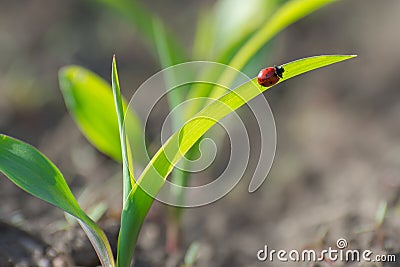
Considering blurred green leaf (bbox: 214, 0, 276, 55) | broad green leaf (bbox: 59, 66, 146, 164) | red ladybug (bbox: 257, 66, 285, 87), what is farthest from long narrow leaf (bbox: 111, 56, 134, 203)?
blurred green leaf (bbox: 214, 0, 276, 55)

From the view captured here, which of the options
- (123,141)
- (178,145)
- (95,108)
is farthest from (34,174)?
(95,108)

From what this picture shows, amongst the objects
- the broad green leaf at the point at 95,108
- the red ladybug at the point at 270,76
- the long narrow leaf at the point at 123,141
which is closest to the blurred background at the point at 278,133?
the broad green leaf at the point at 95,108

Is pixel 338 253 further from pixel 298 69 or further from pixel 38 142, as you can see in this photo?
pixel 38 142

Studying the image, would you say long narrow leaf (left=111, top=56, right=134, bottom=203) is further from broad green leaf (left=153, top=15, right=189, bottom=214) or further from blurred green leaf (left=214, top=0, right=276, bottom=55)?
blurred green leaf (left=214, top=0, right=276, bottom=55)

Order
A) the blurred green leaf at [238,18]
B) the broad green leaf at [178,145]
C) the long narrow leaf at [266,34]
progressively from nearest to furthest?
the broad green leaf at [178,145]
the long narrow leaf at [266,34]
the blurred green leaf at [238,18]

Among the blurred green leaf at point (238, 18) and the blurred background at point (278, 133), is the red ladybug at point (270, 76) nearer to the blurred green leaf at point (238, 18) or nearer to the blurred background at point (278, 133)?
the blurred background at point (278, 133)
